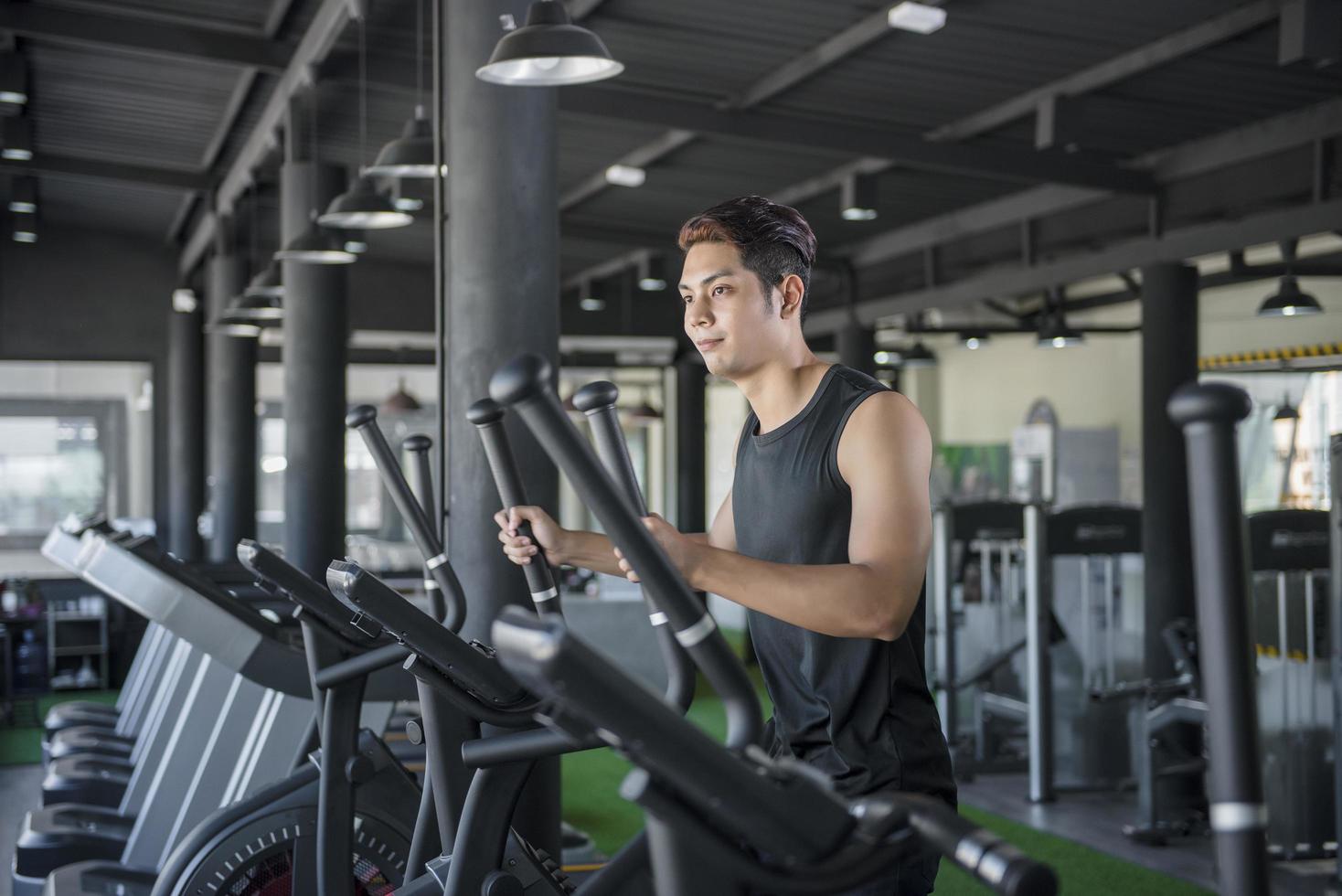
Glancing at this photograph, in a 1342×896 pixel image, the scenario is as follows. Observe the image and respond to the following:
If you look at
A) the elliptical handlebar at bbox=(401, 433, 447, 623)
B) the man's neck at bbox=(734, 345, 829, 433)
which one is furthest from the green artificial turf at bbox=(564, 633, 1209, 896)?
the man's neck at bbox=(734, 345, 829, 433)

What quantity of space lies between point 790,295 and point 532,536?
0.47 m

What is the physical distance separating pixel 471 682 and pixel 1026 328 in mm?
13142

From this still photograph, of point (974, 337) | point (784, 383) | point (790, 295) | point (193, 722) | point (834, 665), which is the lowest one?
point (193, 722)

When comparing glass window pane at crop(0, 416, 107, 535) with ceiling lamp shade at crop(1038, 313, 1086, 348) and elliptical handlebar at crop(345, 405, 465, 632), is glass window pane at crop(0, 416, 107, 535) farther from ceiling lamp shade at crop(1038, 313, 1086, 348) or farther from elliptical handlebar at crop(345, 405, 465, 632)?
elliptical handlebar at crop(345, 405, 465, 632)

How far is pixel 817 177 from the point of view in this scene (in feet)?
32.1

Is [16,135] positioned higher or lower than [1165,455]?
higher

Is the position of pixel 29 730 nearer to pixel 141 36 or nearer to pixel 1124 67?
pixel 141 36

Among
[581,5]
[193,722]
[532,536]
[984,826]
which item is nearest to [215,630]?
[193,722]

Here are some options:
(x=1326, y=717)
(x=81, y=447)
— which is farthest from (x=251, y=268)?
(x=1326, y=717)

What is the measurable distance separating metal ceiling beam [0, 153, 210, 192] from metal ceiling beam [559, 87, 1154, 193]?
16.1ft

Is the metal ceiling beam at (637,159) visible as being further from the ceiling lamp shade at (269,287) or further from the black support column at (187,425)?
the black support column at (187,425)

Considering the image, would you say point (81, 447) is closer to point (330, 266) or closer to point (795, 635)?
point (330, 266)

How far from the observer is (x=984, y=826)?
5.23 metres

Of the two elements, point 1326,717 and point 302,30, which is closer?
point 1326,717
